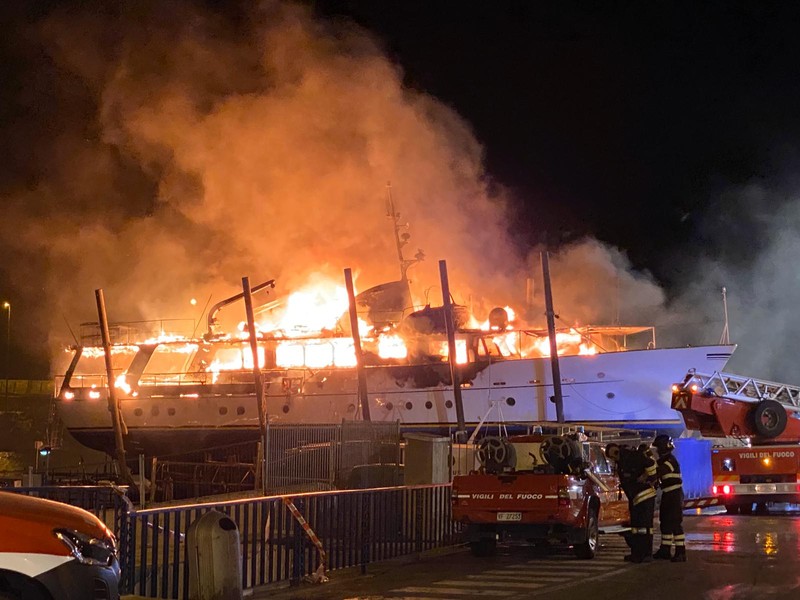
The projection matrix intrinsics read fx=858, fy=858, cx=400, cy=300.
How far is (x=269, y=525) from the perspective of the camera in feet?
32.2

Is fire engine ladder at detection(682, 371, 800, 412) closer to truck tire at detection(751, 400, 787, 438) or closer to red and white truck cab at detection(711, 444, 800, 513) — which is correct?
truck tire at detection(751, 400, 787, 438)

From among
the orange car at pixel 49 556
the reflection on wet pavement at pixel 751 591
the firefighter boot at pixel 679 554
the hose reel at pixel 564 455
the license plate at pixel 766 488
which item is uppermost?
the hose reel at pixel 564 455

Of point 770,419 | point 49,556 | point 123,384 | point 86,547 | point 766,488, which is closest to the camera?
point 49,556

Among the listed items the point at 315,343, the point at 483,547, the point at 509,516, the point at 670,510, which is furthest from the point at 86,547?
the point at 315,343

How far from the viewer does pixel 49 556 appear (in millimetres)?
5344

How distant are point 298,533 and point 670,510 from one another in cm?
477

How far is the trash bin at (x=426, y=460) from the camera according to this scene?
14070 millimetres

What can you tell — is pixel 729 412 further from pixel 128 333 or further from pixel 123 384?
pixel 128 333

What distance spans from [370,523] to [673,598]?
4.27 metres

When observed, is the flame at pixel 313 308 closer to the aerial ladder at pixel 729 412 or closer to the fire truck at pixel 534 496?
the aerial ladder at pixel 729 412

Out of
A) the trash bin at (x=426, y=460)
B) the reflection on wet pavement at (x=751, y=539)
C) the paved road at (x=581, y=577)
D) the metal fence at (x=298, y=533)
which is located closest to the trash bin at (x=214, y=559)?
the metal fence at (x=298, y=533)

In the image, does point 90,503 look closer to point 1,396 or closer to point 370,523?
point 370,523

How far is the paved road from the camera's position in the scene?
349 inches

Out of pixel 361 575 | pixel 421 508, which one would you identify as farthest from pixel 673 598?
pixel 421 508
